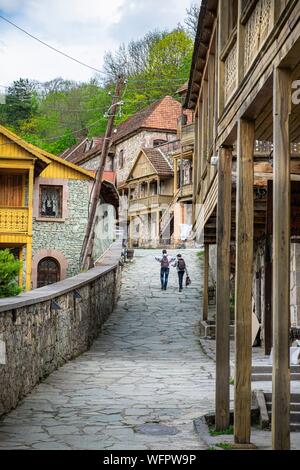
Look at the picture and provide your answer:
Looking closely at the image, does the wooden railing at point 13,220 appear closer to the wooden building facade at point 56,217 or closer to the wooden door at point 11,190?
the wooden door at point 11,190

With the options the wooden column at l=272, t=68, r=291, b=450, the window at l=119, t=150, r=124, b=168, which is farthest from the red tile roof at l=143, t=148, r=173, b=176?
the wooden column at l=272, t=68, r=291, b=450

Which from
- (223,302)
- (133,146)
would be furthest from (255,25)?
(133,146)

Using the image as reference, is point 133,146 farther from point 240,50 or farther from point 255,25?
point 255,25

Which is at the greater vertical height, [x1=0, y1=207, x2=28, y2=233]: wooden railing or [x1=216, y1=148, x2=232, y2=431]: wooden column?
[x1=0, y1=207, x2=28, y2=233]: wooden railing

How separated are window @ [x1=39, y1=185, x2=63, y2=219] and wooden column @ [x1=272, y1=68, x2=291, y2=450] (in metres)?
24.8

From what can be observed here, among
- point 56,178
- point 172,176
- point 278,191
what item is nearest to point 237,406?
point 278,191

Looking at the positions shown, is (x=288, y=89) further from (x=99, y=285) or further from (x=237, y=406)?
(x=99, y=285)

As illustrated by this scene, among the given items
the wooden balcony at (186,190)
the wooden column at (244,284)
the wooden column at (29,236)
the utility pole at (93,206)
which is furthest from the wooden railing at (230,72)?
the wooden balcony at (186,190)

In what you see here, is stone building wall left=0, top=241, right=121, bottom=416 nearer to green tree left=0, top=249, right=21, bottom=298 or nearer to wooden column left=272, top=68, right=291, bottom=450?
green tree left=0, top=249, right=21, bottom=298

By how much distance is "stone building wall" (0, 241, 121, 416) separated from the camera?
7922 millimetres

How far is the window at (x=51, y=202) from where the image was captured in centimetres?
2923

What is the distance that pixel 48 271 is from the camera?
29125mm

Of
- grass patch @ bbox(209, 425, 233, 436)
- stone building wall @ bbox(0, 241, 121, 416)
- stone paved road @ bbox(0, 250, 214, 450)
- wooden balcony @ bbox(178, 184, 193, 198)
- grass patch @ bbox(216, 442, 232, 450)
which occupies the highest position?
wooden balcony @ bbox(178, 184, 193, 198)

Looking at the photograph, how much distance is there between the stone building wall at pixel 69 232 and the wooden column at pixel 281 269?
80.2 ft
